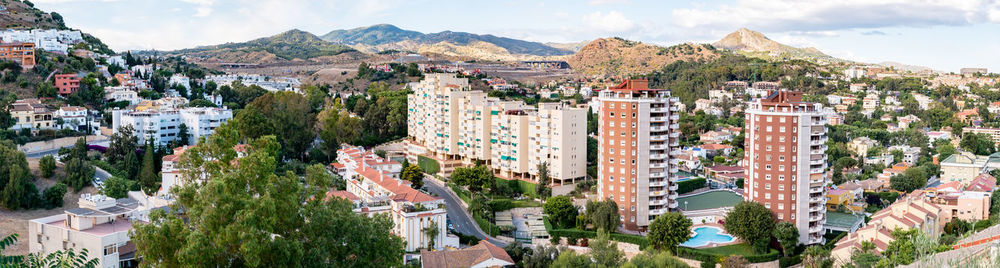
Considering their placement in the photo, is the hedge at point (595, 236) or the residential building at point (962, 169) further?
the residential building at point (962, 169)

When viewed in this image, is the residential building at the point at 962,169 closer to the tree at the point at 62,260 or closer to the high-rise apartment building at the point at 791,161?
the high-rise apartment building at the point at 791,161

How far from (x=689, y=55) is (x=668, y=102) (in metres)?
58.9

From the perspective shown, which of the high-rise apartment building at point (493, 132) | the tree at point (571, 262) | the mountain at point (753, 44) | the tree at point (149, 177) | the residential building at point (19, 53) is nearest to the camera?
the tree at point (571, 262)

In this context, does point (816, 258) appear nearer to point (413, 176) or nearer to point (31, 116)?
point (413, 176)

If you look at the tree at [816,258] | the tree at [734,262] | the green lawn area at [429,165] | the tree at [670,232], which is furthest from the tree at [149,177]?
the tree at [816,258]

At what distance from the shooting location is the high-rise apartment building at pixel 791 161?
2161cm

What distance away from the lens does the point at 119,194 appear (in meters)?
23.9

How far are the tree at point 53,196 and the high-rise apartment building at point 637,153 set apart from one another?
17161 millimetres

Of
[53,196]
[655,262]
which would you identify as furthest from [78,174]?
[655,262]

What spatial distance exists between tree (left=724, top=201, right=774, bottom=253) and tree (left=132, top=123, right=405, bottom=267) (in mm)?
12405

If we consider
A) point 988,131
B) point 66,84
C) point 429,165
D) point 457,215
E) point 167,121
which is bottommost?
point 457,215

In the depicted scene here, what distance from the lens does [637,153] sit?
23328 mm

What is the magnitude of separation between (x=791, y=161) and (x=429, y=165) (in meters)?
15.4

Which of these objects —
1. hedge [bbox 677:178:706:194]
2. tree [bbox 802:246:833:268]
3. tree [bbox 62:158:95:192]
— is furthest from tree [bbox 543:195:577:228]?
tree [bbox 62:158:95:192]
